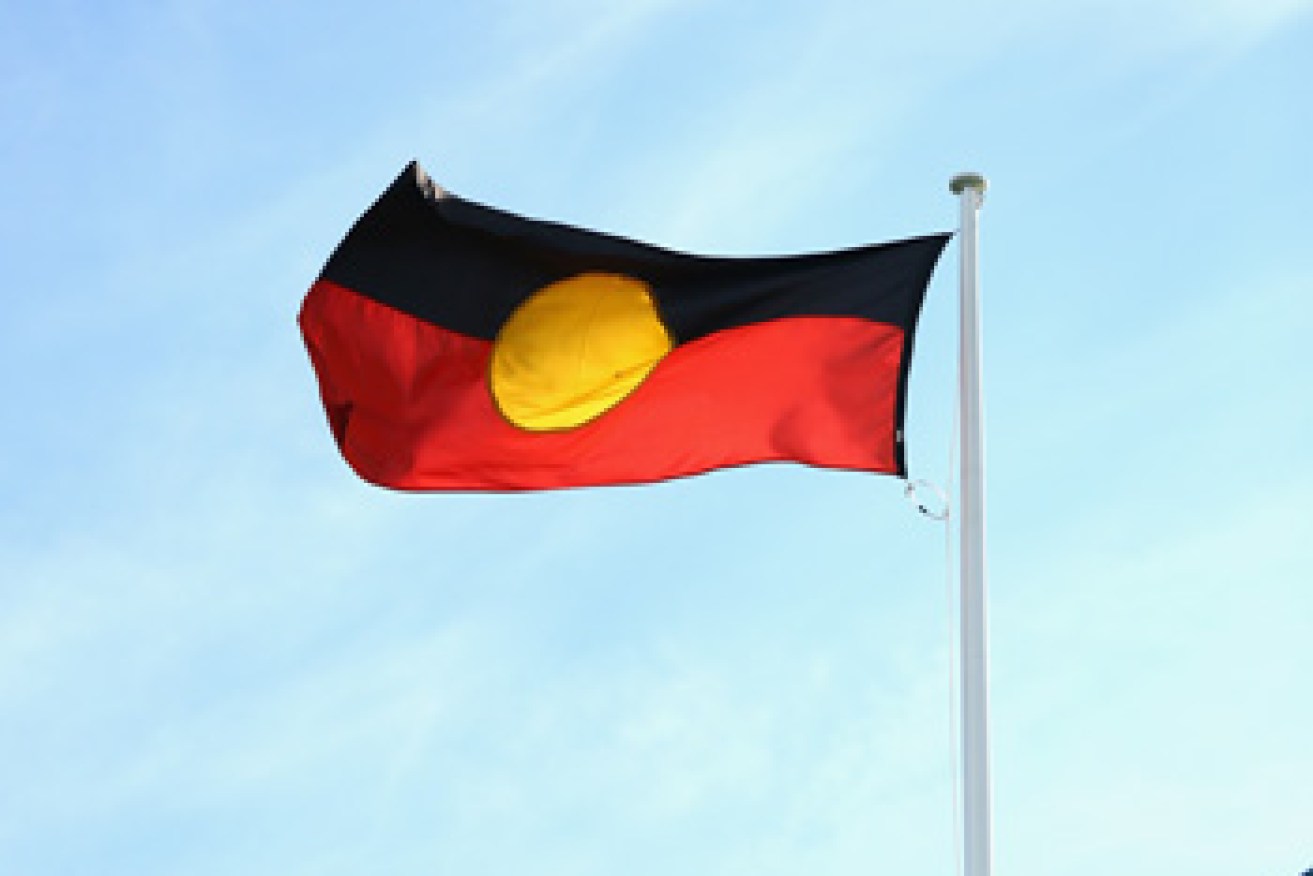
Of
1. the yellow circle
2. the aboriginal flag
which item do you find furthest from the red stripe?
the yellow circle

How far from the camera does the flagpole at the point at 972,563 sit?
1043cm

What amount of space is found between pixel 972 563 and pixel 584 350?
3.60 m

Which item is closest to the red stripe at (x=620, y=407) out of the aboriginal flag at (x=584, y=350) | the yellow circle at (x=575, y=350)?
the aboriginal flag at (x=584, y=350)

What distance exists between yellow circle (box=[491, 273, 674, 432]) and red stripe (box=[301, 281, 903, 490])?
12 cm

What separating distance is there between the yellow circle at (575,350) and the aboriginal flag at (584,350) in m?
0.01

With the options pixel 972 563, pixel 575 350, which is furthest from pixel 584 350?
pixel 972 563

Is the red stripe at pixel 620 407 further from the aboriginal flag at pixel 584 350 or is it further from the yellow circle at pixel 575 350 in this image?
the yellow circle at pixel 575 350

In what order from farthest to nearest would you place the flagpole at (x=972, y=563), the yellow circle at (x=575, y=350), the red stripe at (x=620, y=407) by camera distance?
the yellow circle at (x=575, y=350) → the red stripe at (x=620, y=407) → the flagpole at (x=972, y=563)

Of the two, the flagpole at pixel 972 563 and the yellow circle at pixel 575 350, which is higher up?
the yellow circle at pixel 575 350

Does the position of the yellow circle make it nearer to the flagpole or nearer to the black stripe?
the black stripe

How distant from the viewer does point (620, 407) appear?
Result: 13422 mm

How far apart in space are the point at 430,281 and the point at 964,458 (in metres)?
4.21

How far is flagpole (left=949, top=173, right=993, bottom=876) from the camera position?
10.4 meters

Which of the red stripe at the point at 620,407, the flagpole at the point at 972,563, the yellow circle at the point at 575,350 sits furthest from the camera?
the yellow circle at the point at 575,350
